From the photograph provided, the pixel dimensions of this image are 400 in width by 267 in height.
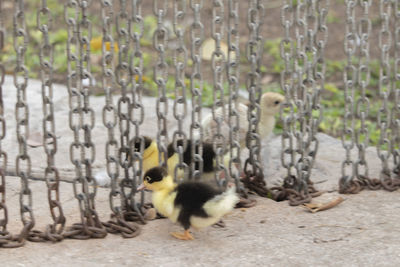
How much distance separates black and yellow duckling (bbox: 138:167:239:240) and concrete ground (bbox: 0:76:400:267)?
14cm

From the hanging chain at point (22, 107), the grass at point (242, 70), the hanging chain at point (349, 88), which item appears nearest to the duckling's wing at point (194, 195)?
the hanging chain at point (22, 107)

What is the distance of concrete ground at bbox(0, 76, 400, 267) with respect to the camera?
4.41m

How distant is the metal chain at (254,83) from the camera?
16.2ft

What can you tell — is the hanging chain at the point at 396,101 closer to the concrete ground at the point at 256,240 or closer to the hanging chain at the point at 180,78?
the concrete ground at the point at 256,240

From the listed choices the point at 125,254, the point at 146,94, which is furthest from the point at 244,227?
the point at 146,94

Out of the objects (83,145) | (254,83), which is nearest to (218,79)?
(254,83)

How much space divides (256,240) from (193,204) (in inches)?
17.7

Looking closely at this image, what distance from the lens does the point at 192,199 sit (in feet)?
15.1

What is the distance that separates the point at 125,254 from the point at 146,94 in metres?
3.75

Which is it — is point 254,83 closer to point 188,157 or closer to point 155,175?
point 188,157

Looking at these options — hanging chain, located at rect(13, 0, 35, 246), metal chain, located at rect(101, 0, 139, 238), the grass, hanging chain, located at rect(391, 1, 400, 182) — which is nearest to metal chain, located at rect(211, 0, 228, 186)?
metal chain, located at rect(101, 0, 139, 238)

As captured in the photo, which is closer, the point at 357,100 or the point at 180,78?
the point at 180,78

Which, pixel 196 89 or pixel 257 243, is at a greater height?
pixel 196 89

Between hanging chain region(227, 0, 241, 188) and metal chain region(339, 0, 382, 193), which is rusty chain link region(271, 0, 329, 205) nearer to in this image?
metal chain region(339, 0, 382, 193)
